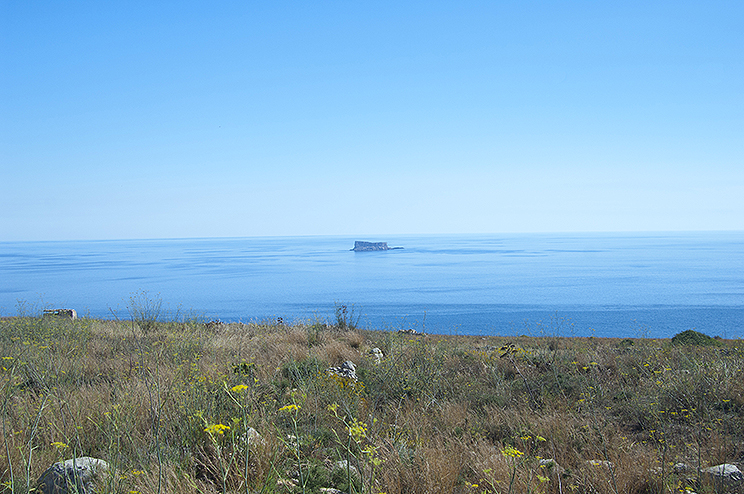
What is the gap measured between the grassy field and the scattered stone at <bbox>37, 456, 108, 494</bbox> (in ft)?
0.36

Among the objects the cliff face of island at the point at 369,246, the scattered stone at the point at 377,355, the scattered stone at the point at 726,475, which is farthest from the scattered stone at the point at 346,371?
the cliff face of island at the point at 369,246

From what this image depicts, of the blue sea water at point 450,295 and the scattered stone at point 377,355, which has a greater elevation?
the scattered stone at point 377,355

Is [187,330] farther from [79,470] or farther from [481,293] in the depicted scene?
[481,293]

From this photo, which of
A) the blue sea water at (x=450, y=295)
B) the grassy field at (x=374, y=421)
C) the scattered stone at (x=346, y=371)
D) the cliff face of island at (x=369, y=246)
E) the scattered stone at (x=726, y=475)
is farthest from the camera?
the cliff face of island at (x=369, y=246)

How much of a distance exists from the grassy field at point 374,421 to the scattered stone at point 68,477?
0.11m

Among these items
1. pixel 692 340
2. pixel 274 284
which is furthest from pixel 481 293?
pixel 692 340

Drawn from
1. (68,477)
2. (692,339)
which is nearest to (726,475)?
(68,477)

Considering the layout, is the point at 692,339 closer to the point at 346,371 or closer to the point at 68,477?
the point at 346,371

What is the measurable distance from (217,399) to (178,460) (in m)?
1.18

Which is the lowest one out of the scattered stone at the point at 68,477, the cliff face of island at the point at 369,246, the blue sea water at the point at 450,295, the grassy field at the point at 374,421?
the blue sea water at the point at 450,295

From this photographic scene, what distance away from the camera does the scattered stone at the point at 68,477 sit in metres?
2.83

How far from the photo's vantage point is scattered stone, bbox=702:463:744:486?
3.29m

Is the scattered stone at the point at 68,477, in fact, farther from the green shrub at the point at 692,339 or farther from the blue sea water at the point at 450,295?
the blue sea water at the point at 450,295

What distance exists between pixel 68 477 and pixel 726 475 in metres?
5.03
